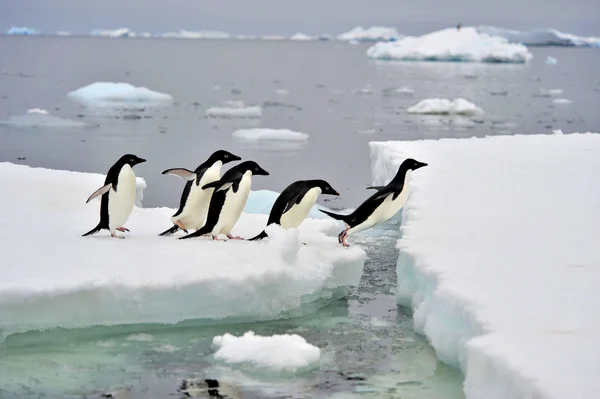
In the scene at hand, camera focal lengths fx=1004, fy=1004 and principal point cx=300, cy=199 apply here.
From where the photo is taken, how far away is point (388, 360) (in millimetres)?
4902

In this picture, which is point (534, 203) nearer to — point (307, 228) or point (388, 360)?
point (307, 228)

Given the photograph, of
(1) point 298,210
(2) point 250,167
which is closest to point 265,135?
(2) point 250,167

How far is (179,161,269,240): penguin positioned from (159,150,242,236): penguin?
6.3 inches

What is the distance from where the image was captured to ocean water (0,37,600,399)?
461cm

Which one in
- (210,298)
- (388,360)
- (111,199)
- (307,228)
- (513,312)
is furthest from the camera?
(307,228)

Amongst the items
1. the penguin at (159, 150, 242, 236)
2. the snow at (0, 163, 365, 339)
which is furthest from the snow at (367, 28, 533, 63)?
the snow at (0, 163, 365, 339)

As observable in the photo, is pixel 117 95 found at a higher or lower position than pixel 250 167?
lower

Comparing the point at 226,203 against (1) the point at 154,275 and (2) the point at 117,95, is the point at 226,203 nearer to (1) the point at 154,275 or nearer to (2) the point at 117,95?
(1) the point at 154,275

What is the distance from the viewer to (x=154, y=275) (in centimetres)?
524

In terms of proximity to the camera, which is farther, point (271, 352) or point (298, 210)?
point (298, 210)

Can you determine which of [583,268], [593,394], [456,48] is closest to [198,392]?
[593,394]

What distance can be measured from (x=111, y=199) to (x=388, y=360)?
7.66 feet

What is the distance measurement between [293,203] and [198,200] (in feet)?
2.18

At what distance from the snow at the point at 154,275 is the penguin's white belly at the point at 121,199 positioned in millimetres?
119
